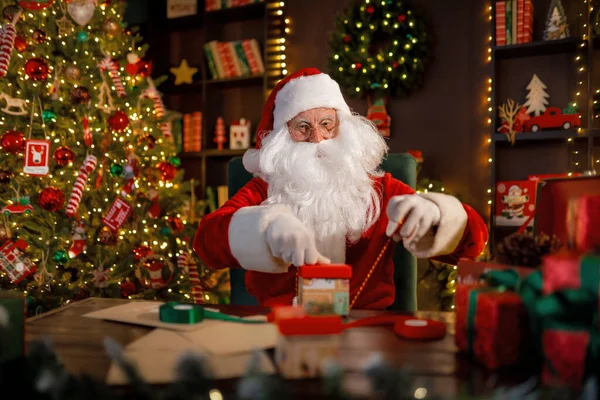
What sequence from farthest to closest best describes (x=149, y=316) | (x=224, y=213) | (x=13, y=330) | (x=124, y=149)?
1. (x=124, y=149)
2. (x=224, y=213)
3. (x=149, y=316)
4. (x=13, y=330)

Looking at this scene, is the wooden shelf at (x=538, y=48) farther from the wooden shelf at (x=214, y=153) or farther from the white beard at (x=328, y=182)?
the wooden shelf at (x=214, y=153)

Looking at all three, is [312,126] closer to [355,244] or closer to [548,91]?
[355,244]

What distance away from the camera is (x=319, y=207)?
1.54 meters

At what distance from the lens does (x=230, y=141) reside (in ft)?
13.3

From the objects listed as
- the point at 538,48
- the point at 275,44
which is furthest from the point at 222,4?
the point at 538,48

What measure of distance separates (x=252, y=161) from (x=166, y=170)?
157cm

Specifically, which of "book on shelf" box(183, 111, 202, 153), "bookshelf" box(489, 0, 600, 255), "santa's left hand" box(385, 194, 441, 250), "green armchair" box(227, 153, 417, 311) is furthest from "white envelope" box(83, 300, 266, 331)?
"book on shelf" box(183, 111, 202, 153)

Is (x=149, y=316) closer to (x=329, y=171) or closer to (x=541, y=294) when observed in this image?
(x=541, y=294)

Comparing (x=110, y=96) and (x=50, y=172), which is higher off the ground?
(x=110, y=96)

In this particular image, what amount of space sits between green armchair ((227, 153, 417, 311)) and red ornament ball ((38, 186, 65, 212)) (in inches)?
47.8

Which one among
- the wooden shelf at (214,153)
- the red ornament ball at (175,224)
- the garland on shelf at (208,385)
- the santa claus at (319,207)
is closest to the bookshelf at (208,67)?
the wooden shelf at (214,153)

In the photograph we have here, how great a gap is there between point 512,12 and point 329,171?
2223 millimetres

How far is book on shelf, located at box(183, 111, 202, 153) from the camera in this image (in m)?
4.17

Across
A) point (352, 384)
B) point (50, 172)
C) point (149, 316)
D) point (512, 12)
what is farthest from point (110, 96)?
point (352, 384)
